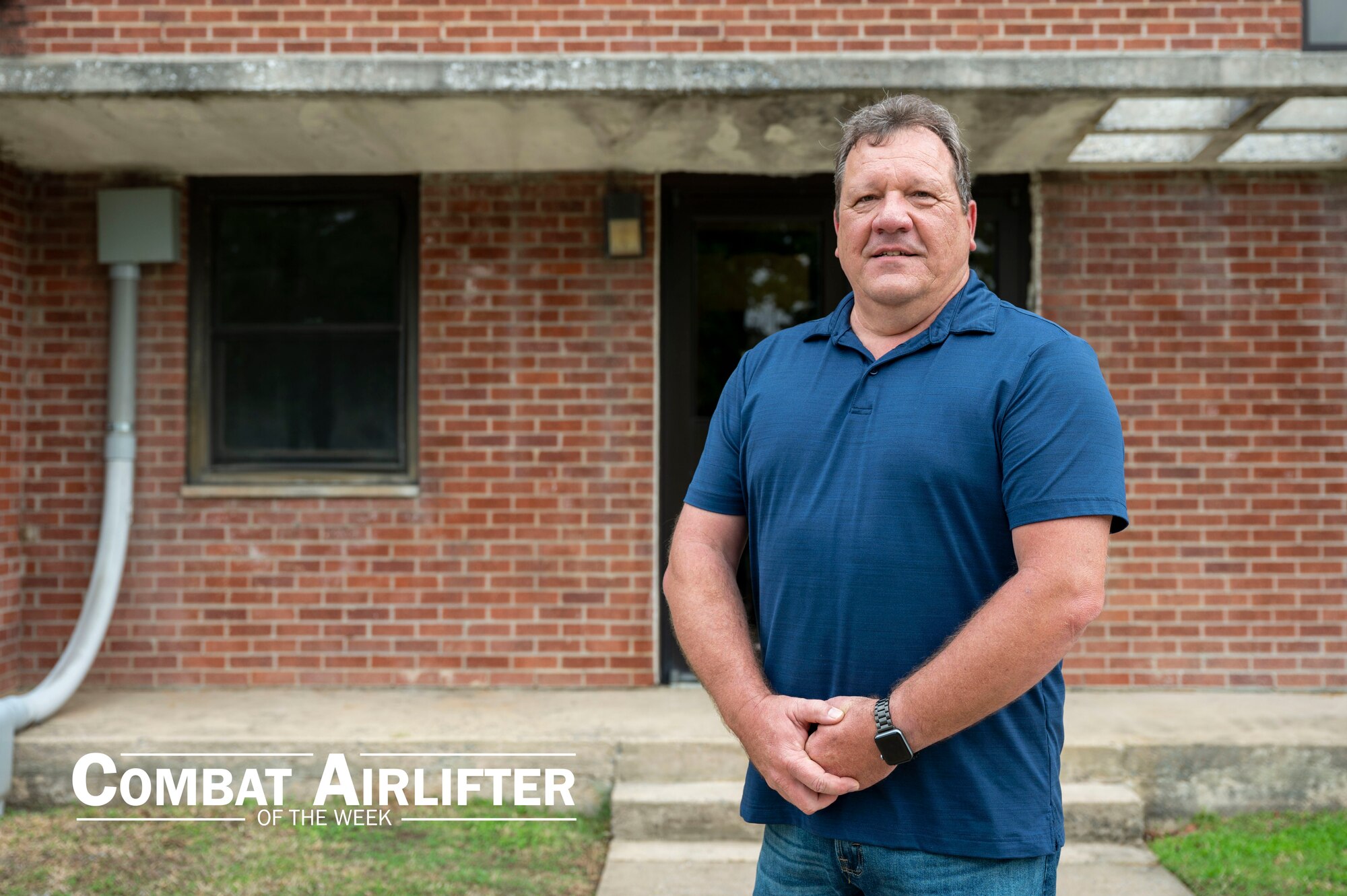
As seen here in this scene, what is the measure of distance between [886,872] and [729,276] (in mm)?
4134

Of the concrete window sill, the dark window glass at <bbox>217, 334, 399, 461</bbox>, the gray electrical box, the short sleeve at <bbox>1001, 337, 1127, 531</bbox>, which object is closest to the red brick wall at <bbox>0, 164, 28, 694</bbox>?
the gray electrical box

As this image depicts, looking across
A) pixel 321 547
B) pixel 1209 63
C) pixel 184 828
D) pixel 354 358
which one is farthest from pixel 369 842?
pixel 1209 63

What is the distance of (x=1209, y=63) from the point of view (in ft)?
13.2

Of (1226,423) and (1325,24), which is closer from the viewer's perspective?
(1325,24)

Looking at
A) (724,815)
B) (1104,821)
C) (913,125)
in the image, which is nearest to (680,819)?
(724,815)

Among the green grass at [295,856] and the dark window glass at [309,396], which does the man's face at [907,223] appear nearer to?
the green grass at [295,856]

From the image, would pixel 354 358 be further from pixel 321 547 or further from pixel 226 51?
pixel 226 51

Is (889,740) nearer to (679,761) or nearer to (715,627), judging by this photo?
(715,627)

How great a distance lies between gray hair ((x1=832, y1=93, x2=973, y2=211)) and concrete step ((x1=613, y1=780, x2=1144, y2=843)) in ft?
9.71

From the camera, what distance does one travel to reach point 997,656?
4.73 ft

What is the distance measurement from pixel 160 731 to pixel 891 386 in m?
4.01

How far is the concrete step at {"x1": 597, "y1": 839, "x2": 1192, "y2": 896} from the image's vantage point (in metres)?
3.64

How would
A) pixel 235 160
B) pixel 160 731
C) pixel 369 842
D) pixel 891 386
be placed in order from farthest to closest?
1. pixel 235 160
2. pixel 160 731
3. pixel 369 842
4. pixel 891 386

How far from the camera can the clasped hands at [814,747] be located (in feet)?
4.96
